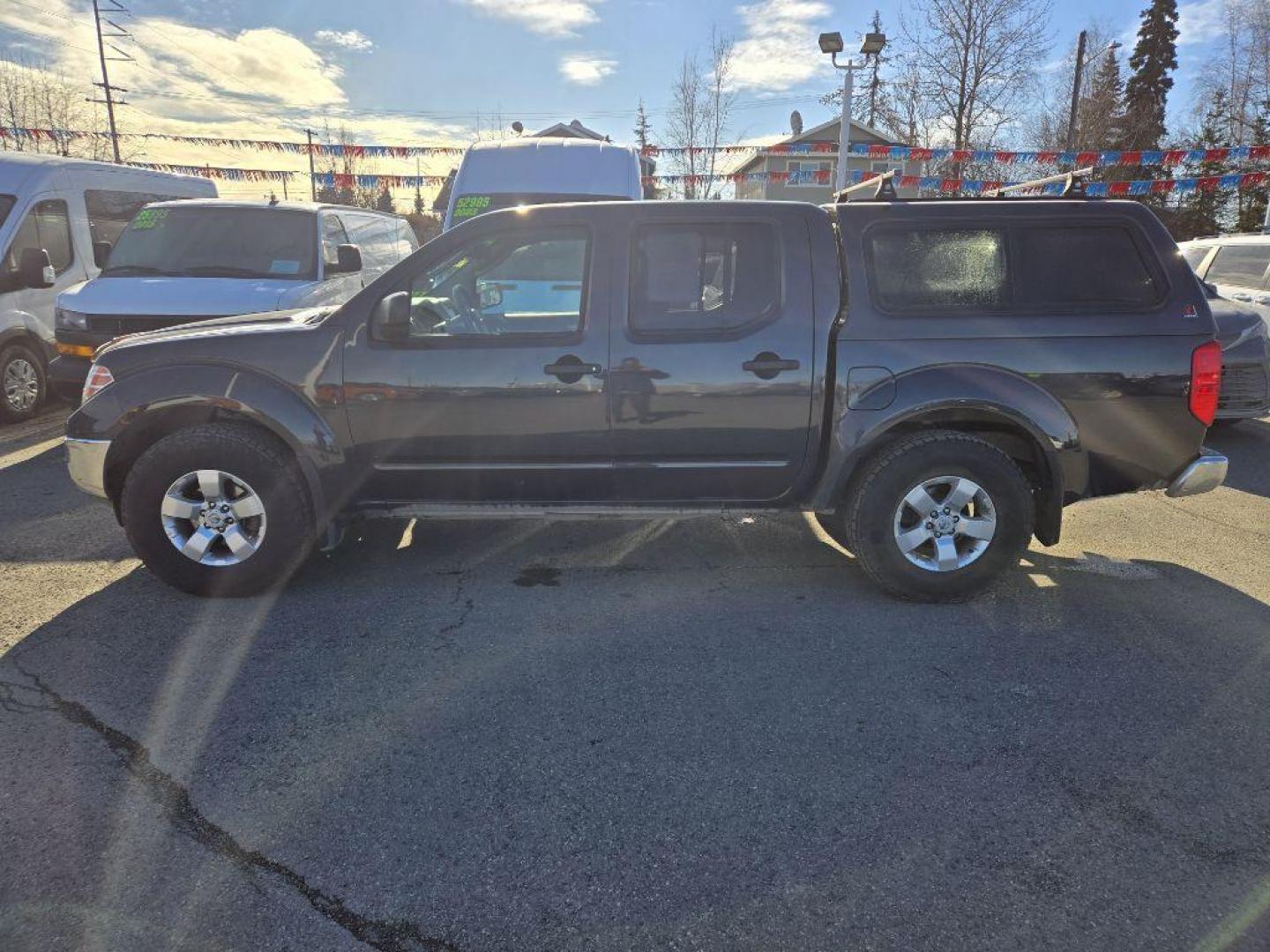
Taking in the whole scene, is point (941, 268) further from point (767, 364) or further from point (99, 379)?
point (99, 379)

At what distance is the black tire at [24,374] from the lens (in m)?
7.64

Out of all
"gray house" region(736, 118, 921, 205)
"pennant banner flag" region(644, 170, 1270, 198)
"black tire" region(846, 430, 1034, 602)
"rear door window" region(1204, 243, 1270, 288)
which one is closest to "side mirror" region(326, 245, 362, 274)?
"black tire" region(846, 430, 1034, 602)

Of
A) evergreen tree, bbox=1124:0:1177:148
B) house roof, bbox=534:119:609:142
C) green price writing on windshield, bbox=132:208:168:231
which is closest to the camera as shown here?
green price writing on windshield, bbox=132:208:168:231

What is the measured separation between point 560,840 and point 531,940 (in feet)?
1.18

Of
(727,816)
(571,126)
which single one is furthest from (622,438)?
(571,126)

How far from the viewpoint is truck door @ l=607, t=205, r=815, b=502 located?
12.3 ft

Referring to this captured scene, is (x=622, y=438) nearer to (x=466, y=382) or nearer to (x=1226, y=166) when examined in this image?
(x=466, y=382)

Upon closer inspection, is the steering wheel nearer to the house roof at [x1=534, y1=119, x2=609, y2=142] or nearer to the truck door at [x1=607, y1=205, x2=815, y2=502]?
the truck door at [x1=607, y1=205, x2=815, y2=502]

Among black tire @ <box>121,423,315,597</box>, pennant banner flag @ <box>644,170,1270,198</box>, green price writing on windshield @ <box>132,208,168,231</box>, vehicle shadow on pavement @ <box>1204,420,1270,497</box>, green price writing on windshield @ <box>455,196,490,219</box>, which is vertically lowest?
vehicle shadow on pavement @ <box>1204,420,1270,497</box>

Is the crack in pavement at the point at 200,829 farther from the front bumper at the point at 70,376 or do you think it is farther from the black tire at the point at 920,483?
the front bumper at the point at 70,376

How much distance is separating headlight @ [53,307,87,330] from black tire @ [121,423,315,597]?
3762mm

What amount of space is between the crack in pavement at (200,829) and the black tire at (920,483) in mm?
2631

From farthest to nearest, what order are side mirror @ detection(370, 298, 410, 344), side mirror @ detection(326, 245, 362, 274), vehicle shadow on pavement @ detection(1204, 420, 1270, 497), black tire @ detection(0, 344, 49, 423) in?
black tire @ detection(0, 344, 49, 423)
side mirror @ detection(326, 245, 362, 274)
vehicle shadow on pavement @ detection(1204, 420, 1270, 497)
side mirror @ detection(370, 298, 410, 344)

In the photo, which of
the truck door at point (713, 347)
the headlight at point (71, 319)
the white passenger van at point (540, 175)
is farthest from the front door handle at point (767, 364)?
the headlight at point (71, 319)
